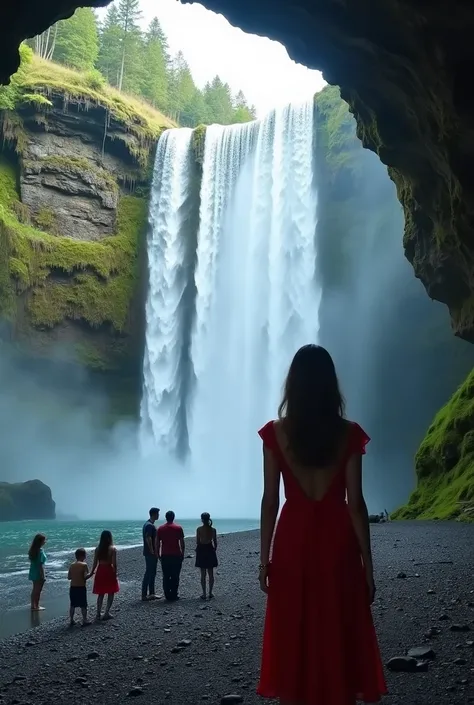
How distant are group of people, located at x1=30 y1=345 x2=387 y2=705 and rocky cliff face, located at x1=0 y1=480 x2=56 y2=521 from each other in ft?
114

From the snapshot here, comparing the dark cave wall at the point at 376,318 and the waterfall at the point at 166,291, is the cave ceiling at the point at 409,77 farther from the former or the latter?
→ the waterfall at the point at 166,291

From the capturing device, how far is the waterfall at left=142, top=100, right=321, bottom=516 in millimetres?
38844

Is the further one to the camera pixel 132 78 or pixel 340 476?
pixel 132 78

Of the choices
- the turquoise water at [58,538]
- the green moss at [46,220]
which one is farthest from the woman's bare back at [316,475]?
the green moss at [46,220]

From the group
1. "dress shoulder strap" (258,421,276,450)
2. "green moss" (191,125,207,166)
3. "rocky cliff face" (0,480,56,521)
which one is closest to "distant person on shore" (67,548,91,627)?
"dress shoulder strap" (258,421,276,450)

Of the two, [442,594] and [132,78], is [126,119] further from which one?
[442,594]

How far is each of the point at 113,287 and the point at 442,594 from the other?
37.7 m

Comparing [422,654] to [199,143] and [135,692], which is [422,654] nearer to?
[135,692]

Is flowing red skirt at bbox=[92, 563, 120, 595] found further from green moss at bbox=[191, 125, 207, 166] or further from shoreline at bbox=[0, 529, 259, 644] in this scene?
green moss at bbox=[191, 125, 207, 166]

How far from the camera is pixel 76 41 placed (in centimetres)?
5734

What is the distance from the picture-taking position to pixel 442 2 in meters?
7.66

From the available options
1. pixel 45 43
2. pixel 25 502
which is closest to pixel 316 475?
pixel 25 502

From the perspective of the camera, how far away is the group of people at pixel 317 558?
2730mm

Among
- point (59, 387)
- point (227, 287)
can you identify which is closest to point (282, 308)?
point (227, 287)
